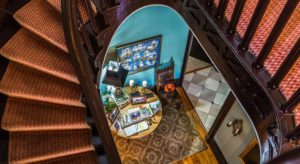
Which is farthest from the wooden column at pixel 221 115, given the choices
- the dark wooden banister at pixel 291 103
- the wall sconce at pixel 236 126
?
the dark wooden banister at pixel 291 103

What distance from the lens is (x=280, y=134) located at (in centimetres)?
220

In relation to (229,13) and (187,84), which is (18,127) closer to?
(229,13)

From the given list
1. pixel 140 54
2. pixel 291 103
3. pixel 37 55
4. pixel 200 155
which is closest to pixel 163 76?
pixel 140 54

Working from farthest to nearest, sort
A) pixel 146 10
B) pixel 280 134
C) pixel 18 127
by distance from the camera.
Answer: pixel 146 10, pixel 18 127, pixel 280 134

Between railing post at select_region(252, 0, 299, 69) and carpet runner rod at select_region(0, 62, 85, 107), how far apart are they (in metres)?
1.85

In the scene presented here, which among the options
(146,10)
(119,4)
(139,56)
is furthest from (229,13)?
(139,56)

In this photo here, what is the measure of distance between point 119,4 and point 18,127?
5.82ft

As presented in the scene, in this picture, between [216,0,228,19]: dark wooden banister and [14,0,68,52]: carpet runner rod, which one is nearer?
[14,0,68,52]: carpet runner rod

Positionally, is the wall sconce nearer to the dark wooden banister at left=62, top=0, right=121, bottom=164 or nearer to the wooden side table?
the wooden side table

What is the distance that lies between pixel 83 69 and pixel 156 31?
3330mm

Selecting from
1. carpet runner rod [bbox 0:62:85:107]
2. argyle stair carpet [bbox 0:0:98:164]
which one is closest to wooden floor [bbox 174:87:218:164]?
argyle stair carpet [bbox 0:0:98:164]

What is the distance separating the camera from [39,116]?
254cm

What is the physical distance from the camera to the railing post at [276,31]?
1836 millimetres

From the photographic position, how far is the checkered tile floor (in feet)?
20.8
